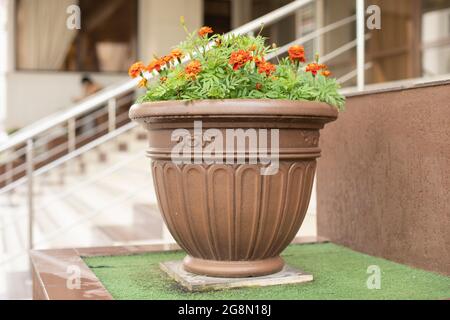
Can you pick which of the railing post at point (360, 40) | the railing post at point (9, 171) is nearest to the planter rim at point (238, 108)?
the railing post at point (360, 40)

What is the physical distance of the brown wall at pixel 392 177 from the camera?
2051 mm

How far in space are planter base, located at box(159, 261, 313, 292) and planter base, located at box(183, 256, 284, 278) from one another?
0.01 meters

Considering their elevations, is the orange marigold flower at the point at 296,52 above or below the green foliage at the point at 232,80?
above

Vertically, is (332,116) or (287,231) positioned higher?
(332,116)

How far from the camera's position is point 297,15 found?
815cm

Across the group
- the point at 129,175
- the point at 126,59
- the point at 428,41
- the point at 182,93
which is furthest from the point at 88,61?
the point at 182,93

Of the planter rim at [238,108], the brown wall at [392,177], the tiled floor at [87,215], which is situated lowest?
the tiled floor at [87,215]

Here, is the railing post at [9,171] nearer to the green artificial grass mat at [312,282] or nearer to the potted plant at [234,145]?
the green artificial grass mat at [312,282]

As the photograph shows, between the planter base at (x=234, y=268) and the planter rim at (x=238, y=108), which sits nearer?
the planter rim at (x=238, y=108)

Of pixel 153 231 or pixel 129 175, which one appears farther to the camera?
pixel 129 175

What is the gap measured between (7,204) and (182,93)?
14.7 feet

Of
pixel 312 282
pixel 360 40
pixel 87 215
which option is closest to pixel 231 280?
pixel 312 282
